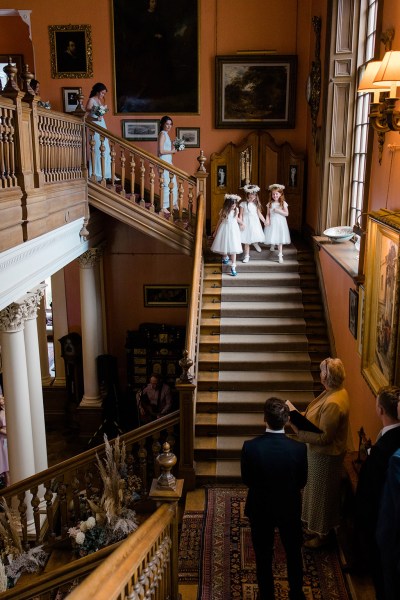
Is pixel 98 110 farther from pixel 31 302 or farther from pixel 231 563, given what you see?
pixel 231 563

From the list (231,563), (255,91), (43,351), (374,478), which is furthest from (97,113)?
(374,478)

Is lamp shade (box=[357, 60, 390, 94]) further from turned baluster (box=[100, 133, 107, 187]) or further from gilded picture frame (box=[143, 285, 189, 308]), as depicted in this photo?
gilded picture frame (box=[143, 285, 189, 308])

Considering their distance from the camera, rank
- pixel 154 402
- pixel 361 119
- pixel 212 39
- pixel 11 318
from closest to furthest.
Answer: pixel 11 318, pixel 361 119, pixel 154 402, pixel 212 39

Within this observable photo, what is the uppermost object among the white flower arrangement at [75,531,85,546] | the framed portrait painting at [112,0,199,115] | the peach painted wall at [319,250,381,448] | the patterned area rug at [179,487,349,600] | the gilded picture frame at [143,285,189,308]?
the framed portrait painting at [112,0,199,115]

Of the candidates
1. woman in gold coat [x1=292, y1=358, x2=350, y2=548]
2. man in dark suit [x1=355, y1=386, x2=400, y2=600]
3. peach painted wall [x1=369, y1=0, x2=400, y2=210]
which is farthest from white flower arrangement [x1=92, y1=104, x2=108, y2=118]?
man in dark suit [x1=355, y1=386, x2=400, y2=600]

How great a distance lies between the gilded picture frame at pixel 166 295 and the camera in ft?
39.1

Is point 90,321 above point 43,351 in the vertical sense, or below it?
above

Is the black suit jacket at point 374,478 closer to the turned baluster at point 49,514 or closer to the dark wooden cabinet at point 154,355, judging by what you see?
the turned baluster at point 49,514

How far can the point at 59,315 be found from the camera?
39.6 feet

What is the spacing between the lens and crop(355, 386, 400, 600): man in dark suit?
144 inches

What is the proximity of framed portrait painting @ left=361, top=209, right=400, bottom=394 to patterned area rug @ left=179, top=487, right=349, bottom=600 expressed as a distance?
1635 mm

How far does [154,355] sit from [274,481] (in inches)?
305

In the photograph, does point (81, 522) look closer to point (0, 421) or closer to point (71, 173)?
point (0, 421)

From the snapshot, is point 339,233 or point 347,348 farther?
point 339,233
